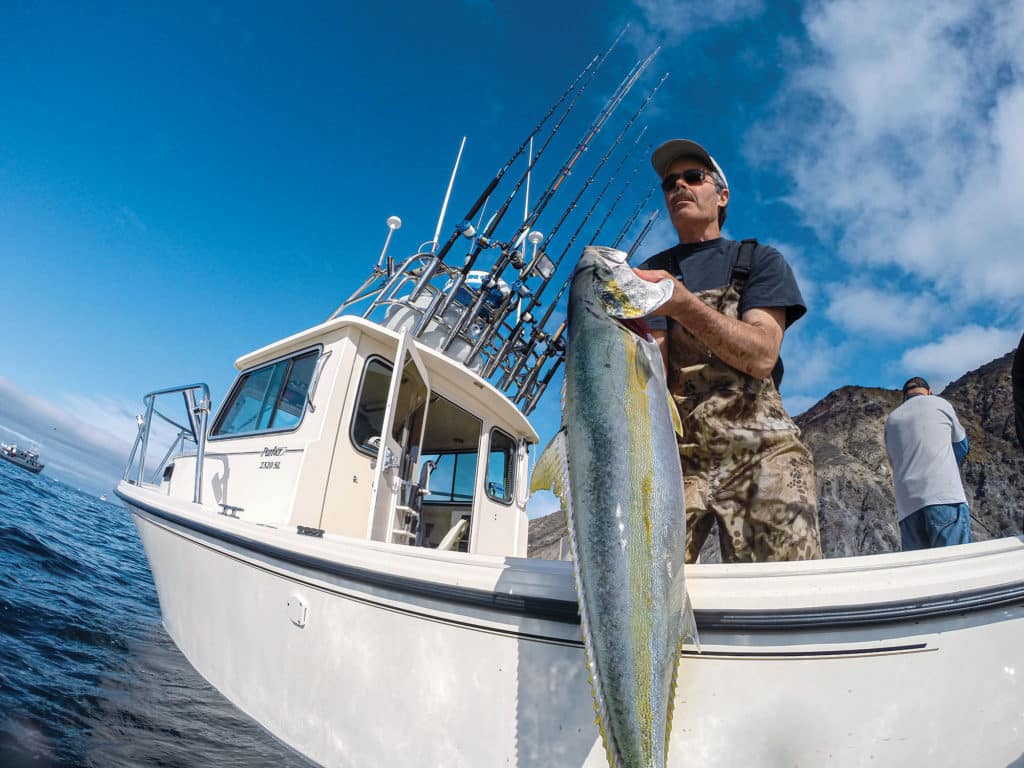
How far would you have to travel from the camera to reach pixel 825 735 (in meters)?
1.48

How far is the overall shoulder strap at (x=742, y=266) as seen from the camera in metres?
2.04

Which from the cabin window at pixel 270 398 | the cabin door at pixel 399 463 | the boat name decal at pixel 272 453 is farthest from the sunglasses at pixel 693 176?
the boat name decal at pixel 272 453

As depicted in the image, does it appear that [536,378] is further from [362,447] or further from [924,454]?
[924,454]

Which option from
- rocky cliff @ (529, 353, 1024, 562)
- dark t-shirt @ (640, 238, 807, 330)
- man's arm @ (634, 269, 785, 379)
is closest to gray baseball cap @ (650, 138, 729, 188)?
dark t-shirt @ (640, 238, 807, 330)

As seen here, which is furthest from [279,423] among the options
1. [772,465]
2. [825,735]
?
[825,735]

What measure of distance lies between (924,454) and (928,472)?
5.2 inches

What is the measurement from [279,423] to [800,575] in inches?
164

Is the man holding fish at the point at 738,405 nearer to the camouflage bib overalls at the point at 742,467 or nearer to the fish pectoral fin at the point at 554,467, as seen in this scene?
the camouflage bib overalls at the point at 742,467

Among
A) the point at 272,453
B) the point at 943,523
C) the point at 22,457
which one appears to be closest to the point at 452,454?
the point at 272,453

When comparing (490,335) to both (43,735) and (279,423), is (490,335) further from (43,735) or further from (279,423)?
(43,735)

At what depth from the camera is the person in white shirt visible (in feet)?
12.1

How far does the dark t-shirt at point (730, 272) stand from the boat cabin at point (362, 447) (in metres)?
2.07

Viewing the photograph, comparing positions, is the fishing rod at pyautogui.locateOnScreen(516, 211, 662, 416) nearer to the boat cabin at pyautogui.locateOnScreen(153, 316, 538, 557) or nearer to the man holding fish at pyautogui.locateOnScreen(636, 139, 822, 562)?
the boat cabin at pyautogui.locateOnScreen(153, 316, 538, 557)

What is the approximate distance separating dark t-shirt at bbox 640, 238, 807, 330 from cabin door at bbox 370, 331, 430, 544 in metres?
2.10
